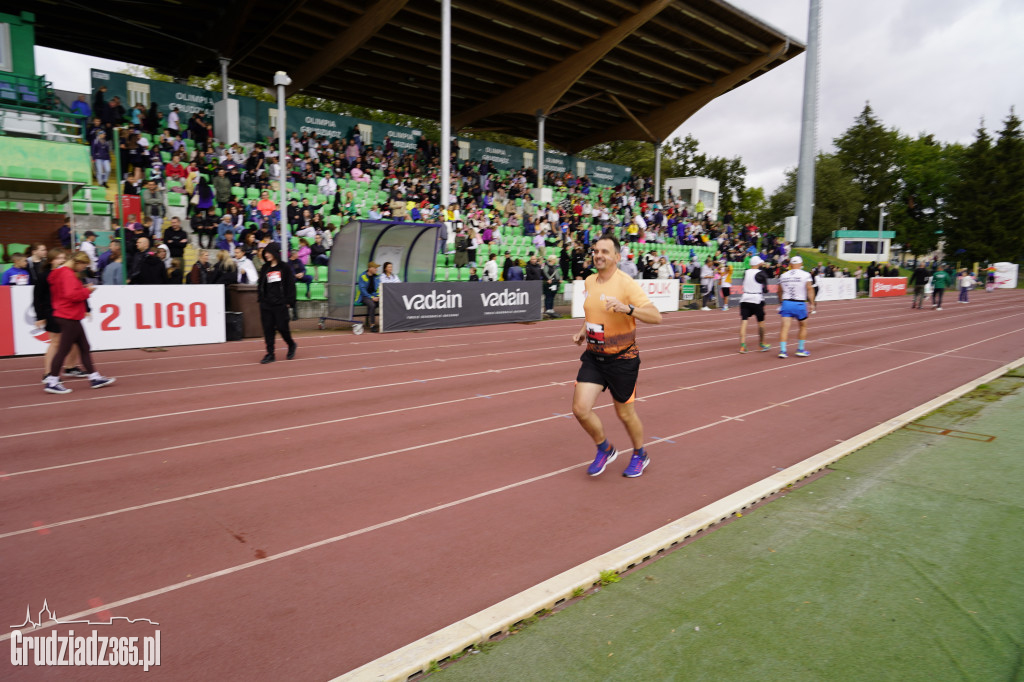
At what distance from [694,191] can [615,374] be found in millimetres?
47136

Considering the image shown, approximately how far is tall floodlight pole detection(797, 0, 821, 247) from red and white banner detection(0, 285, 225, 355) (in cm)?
5015

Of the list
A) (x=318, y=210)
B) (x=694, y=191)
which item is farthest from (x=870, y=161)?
(x=318, y=210)

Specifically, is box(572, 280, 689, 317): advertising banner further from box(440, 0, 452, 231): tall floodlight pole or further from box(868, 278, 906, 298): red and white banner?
box(868, 278, 906, 298): red and white banner

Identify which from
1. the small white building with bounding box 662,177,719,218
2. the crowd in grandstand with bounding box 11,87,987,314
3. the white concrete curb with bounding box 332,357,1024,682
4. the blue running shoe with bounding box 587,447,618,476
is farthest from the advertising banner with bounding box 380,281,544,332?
the small white building with bounding box 662,177,719,218

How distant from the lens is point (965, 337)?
17.8 meters

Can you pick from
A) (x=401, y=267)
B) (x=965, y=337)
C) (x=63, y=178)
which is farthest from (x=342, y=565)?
(x=965, y=337)

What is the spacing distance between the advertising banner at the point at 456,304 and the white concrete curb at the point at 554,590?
12.2m

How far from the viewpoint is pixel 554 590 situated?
139 inches

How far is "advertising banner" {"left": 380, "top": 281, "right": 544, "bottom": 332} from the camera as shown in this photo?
54.0 ft

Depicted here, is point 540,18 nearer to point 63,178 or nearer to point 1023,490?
point 63,178

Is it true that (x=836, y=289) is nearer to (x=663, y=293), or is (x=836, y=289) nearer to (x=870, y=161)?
(x=663, y=293)

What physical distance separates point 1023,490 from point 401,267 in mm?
15927

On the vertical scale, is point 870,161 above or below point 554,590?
above

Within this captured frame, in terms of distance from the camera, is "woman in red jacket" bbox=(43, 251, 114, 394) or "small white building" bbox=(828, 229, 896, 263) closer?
"woman in red jacket" bbox=(43, 251, 114, 394)
